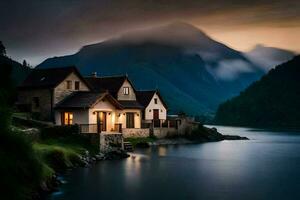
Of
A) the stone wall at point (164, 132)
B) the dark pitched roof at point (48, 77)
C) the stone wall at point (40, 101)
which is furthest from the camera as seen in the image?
the stone wall at point (164, 132)

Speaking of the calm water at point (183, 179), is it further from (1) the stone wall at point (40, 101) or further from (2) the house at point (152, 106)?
(2) the house at point (152, 106)

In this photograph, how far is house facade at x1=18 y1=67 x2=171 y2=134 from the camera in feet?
206

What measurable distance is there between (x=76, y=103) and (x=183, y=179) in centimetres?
2603

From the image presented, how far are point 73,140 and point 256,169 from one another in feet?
64.9

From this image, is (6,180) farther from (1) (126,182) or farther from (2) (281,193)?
(2) (281,193)

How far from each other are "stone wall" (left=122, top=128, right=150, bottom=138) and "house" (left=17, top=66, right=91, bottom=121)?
27.3 ft

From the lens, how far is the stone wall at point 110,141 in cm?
5634

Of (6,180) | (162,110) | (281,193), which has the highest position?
(162,110)

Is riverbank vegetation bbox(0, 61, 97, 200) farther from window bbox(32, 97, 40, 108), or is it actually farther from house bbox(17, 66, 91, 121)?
window bbox(32, 97, 40, 108)

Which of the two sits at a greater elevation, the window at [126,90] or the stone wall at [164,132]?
the window at [126,90]

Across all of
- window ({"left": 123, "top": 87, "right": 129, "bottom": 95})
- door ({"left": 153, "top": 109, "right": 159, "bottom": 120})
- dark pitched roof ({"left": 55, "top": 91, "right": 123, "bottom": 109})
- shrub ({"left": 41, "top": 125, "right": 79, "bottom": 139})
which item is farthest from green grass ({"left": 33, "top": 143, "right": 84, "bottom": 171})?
door ({"left": 153, "top": 109, "right": 159, "bottom": 120})

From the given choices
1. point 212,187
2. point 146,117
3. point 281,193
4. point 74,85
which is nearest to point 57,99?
point 74,85

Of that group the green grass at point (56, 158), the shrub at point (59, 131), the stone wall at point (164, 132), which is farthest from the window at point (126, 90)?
the green grass at point (56, 158)

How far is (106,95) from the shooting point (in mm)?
64125
